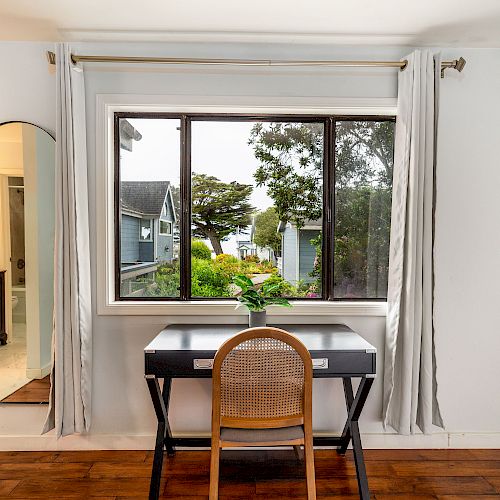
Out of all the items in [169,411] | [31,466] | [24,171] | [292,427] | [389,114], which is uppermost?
[389,114]

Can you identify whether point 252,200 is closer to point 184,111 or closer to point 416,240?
point 184,111

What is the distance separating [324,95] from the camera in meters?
2.73

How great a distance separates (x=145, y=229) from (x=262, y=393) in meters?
1.40

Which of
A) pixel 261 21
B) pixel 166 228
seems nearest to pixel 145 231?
pixel 166 228

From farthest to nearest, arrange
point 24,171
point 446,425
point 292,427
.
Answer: point 446,425
point 24,171
point 292,427

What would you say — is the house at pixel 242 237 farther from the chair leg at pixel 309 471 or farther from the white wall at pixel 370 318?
the chair leg at pixel 309 471

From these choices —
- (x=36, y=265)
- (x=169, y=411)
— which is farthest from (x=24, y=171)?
(x=169, y=411)

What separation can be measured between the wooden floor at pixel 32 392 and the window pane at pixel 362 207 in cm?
192

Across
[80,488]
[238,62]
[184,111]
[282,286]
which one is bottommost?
[80,488]

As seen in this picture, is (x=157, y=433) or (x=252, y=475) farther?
(x=252, y=475)

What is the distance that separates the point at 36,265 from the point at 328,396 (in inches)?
79.1

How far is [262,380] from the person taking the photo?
1.98 metres

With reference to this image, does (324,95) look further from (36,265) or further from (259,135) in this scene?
(36,265)

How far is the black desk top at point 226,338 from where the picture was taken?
2.25 meters
